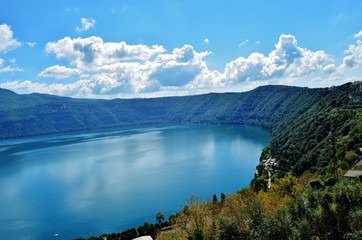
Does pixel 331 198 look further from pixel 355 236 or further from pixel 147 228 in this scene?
pixel 147 228

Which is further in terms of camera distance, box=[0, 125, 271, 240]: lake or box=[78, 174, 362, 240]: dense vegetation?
box=[0, 125, 271, 240]: lake

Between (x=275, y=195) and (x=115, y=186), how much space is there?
55.3m

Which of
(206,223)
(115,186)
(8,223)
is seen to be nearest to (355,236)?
(206,223)

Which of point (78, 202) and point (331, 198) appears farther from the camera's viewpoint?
point (78, 202)

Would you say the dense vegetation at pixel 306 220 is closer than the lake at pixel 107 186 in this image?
Yes

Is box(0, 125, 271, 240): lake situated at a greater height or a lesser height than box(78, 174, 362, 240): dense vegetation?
lesser

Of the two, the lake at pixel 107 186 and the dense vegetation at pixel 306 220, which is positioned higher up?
the dense vegetation at pixel 306 220

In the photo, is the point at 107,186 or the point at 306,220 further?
the point at 107,186

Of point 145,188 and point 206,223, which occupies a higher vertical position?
point 206,223

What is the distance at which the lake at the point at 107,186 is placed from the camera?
198 ft

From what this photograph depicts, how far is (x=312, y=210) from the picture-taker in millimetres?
22453

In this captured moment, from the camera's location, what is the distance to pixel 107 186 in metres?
85.1

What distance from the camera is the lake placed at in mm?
60500

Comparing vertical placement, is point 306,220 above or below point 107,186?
above
